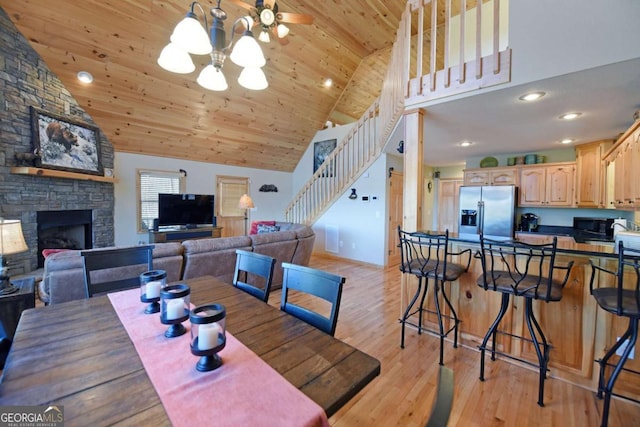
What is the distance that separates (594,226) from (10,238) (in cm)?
729

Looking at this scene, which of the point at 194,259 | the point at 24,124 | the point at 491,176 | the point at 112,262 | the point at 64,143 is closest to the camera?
the point at 112,262

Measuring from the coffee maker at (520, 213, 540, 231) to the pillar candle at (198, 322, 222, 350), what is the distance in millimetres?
5872

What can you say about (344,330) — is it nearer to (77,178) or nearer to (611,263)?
(611,263)

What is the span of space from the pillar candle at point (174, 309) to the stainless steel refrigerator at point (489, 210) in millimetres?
4762

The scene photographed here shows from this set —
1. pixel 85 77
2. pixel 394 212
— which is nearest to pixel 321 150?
pixel 394 212

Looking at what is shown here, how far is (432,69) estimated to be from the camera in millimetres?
2643

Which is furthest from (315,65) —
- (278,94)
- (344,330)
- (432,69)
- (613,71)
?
(344,330)

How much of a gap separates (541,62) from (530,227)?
3.93m

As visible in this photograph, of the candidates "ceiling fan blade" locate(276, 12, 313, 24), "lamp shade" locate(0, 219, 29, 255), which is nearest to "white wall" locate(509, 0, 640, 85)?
"ceiling fan blade" locate(276, 12, 313, 24)

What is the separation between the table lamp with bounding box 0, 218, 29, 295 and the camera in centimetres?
196

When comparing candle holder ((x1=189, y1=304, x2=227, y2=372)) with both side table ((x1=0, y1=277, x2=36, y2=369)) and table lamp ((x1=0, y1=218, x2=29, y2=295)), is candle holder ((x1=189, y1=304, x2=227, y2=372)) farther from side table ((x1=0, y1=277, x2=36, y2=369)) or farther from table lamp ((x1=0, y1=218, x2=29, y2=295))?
side table ((x1=0, y1=277, x2=36, y2=369))

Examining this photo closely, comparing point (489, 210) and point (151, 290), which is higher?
point (489, 210)

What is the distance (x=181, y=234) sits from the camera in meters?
5.61

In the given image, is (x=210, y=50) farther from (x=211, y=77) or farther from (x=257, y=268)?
(x=257, y=268)
